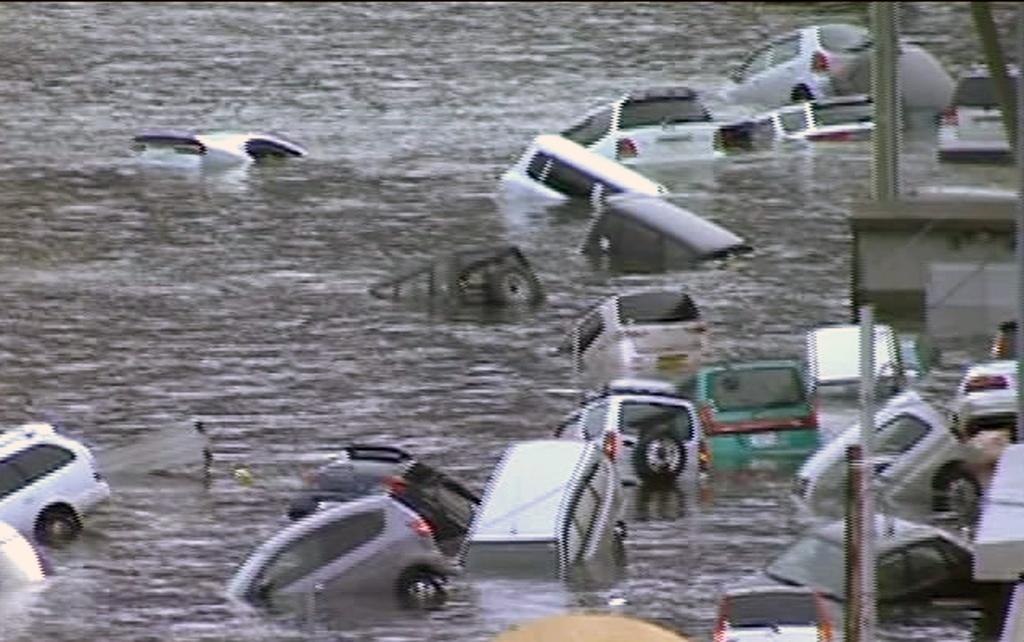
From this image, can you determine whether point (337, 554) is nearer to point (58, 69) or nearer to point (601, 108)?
point (601, 108)

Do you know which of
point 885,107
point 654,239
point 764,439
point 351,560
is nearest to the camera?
point 351,560

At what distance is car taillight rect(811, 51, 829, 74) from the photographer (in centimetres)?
5206

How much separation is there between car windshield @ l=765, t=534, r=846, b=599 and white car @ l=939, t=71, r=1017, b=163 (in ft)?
65.2

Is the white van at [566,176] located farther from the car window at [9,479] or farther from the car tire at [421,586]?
the car tire at [421,586]

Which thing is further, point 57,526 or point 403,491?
point 57,526

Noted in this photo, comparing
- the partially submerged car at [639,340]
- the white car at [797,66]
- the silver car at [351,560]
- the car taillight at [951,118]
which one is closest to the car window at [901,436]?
the silver car at [351,560]

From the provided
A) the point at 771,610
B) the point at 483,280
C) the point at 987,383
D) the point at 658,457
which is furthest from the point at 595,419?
the point at 483,280

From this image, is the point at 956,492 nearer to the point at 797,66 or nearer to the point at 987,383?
the point at 987,383

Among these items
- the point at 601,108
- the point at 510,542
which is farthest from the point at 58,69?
the point at 510,542

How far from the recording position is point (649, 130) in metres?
47.8

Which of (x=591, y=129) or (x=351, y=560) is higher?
(x=591, y=129)

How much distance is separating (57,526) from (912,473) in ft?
25.1

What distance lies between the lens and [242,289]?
131ft

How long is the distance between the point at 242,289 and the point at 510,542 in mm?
14493
